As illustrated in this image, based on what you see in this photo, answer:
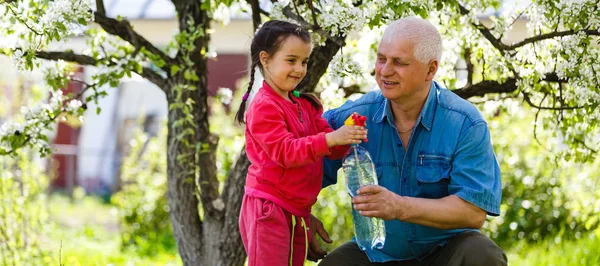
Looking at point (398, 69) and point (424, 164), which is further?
point (424, 164)

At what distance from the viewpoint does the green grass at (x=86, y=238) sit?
691 centimetres

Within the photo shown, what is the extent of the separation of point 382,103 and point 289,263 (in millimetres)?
810

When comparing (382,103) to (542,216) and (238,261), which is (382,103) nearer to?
(238,261)

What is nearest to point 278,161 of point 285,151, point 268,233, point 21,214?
point 285,151

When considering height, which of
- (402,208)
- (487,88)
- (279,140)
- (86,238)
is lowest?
(86,238)

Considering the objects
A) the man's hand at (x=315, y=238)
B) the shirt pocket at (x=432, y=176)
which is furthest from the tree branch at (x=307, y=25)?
the man's hand at (x=315, y=238)

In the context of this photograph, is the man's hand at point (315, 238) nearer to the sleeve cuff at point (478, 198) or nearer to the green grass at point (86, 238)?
the sleeve cuff at point (478, 198)

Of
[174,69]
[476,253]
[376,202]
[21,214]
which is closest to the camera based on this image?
[376,202]

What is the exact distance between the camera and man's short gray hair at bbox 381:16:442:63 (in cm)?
348

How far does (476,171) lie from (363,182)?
0.46 m

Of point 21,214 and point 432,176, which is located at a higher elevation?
point 432,176

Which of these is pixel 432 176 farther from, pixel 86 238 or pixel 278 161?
pixel 86 238

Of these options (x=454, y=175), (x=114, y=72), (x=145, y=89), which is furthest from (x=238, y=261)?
(x=145, y=89)

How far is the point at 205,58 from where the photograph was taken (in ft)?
16.1
